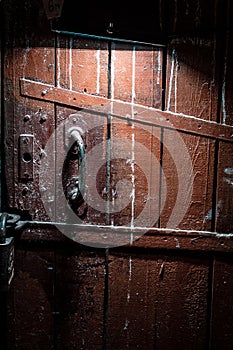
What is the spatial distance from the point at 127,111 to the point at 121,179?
256mm

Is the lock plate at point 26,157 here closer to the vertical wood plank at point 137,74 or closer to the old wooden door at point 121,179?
the old wooden door at point 121,179

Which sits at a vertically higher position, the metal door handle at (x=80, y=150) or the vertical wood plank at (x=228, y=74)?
the vertical wood plank at (x=228, y=74)

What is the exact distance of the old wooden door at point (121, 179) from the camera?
4.27 ft

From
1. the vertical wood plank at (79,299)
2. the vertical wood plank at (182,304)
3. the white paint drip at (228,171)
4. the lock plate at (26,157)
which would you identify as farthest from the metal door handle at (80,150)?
the white paint drip at (228,171)

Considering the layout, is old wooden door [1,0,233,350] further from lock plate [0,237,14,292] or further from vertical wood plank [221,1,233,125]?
lock plate [0,237,14,292]

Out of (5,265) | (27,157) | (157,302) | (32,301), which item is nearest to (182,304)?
(157,302)

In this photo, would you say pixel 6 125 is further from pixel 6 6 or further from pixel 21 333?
pixel 21 333

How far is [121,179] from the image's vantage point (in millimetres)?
1358

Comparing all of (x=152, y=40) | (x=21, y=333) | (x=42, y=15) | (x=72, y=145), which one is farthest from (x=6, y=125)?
(x=21, y=333)

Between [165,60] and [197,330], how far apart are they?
3.46 ft

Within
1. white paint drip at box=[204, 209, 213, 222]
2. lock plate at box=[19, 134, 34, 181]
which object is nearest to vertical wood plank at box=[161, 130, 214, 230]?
white paint drip at box=[204, 209, 213, 222]

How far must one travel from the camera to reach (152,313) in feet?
4.65

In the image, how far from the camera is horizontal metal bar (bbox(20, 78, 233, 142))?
51.8 inches

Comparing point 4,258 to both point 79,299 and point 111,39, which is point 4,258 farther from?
point 111,39
